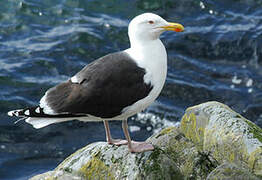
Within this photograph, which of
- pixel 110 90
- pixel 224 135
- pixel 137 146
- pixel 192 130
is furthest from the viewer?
pixel 192 130

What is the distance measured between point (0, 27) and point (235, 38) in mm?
5331

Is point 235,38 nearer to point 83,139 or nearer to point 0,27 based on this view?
point 83,139

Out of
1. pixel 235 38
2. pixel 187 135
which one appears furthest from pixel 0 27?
pixel 187 135

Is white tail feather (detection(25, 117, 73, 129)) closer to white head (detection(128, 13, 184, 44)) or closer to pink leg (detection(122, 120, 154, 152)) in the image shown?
pink leg (detection(122, 120, 154, 152))

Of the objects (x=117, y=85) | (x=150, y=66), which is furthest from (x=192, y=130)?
(x=117, y=85)

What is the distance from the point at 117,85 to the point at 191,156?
1341mm

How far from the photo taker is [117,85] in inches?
215

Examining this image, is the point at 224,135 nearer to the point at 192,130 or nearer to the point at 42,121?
the point at 192,130

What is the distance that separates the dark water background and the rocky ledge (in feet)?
8.42

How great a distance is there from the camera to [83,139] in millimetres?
9180

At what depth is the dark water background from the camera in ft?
30.2

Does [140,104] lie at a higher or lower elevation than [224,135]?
higher

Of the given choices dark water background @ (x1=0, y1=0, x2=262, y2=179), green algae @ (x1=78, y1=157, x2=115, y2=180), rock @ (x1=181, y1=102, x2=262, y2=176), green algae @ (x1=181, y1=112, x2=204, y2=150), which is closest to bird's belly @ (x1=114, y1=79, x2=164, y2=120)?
green algae @ (x1=78, y1=157, x2=115, y2=180)

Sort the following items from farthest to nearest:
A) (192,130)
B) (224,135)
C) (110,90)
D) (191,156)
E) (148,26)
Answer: (192,130) → (224,135) → (191,156) → (148,26) → (110,90)
